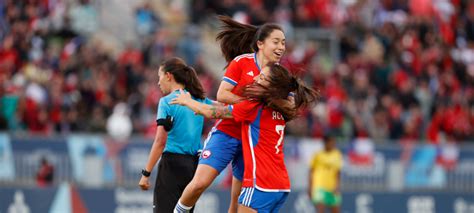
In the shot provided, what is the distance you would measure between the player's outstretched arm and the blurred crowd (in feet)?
41.5

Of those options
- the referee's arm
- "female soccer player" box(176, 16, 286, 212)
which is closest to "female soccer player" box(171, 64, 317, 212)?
"female soccer player" box(176, 16, 286, 212)

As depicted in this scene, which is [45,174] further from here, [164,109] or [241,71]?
[241,71]

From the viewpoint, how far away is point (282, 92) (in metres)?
10.2

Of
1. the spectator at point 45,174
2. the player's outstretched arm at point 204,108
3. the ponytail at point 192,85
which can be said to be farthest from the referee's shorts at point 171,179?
the spectator at point 45,174

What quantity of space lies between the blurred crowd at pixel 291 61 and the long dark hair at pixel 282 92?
499 inches

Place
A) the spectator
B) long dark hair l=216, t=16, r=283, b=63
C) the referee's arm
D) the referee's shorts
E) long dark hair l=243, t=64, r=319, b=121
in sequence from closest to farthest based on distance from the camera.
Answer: long dark hair l=243, t=64, r=319, b=121 → long dark hair l=216, t=16, r=283, b=63 → the referee's arm → the referee's shorts → the spectator

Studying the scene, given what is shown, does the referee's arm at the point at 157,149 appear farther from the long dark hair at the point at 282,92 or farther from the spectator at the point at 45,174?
the spectator at the point at 45,174

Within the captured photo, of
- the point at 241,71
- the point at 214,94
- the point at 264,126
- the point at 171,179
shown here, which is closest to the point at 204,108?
the point at 264,126

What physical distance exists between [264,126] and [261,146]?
18 cm

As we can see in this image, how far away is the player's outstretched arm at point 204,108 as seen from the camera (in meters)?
10.1

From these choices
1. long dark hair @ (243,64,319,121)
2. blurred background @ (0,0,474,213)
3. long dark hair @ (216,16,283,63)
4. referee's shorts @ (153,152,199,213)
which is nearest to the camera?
long dark hair @ (243,64,319,121)

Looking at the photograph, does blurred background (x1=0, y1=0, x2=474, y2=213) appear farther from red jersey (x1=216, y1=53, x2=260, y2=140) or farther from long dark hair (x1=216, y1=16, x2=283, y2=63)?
red jersey (x1=216, y1=53, x2=260, y2=140)

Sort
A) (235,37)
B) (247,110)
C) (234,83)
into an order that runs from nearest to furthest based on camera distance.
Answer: (247,110)
(234,83)
(235,37)

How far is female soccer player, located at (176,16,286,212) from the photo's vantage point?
34.6 feet
